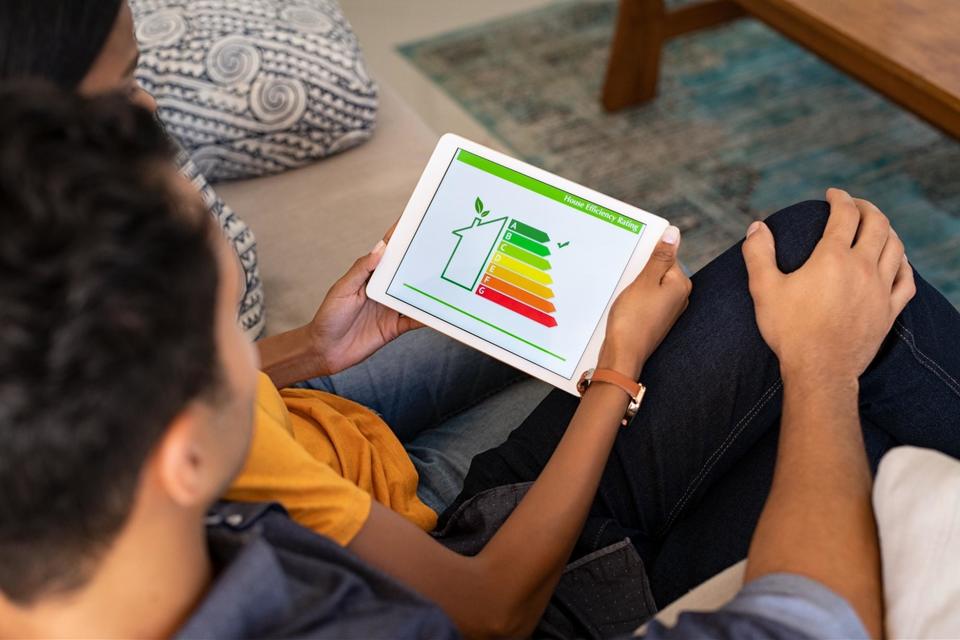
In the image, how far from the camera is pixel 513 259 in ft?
3.61

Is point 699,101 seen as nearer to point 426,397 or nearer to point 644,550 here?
point 426,397

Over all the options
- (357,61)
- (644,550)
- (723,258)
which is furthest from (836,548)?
(357,61)

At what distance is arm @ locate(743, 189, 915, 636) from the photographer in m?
0.76

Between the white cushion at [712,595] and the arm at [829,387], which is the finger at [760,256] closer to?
the arm at [829,387]

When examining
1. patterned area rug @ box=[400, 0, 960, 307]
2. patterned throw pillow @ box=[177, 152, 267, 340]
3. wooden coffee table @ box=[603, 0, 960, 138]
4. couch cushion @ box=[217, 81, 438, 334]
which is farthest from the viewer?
patterned area rug @ box=[400, 0, 960, 307]

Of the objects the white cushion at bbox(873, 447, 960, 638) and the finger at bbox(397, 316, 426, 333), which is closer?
the white cushion at bbox(873, 447, 960, 638)

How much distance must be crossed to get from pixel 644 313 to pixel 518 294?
0.55 feet

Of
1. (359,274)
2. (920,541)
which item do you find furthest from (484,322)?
(920,541)

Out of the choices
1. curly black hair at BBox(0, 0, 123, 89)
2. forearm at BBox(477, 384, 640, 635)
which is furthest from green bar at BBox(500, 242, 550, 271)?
curly black hair at BBox(0, 0, 123, 89)

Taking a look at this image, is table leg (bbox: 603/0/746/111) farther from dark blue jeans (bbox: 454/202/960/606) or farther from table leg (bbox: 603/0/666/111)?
dark blue jeans (bbox: 454/202/960/606)

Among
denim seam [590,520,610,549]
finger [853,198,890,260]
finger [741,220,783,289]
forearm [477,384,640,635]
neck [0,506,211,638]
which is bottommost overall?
denim seam [590,520,610,549]

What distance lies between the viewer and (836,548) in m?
0.77

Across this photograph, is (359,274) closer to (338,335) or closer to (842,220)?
(338,335)

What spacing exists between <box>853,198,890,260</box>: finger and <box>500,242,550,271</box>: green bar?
341 mm
